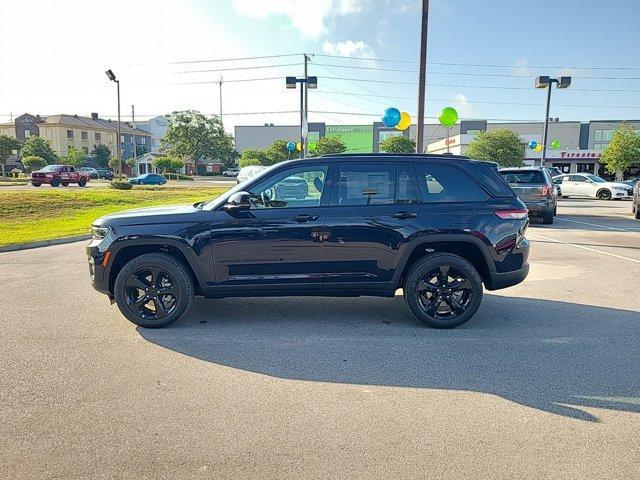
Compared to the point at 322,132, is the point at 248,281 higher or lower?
lower

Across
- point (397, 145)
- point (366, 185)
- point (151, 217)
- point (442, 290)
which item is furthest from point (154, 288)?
point (397, 145)

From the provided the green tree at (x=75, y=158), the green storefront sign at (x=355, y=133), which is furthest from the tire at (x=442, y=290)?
the green storefront sign at (x=355, y=133)

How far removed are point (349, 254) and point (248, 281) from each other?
3.70ft

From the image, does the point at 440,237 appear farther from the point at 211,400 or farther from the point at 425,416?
the point at 211,400

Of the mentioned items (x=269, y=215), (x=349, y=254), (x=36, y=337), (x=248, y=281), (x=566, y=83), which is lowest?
(x=36, y=337)

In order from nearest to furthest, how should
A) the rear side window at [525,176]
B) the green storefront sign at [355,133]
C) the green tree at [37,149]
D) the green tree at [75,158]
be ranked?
the rear side window at [525,176], the green tree at [37,149], the green tree at [75,158], the green storefront sign at [355,133]

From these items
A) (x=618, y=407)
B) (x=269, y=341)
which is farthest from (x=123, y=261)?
(x=618, y=407)

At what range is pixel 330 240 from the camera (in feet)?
16.1

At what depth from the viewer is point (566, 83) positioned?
24.1 metres

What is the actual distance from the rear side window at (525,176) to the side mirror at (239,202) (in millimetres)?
11783

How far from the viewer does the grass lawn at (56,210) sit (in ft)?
41.9

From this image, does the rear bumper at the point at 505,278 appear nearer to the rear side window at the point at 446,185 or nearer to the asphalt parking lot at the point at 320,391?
the asphalt parking lot at the point at 320,391

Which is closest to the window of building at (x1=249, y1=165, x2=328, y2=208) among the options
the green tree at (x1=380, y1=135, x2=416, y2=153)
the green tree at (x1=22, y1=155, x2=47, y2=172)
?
the green tree at (x1=380, y1=135, x2=416, y2=153)

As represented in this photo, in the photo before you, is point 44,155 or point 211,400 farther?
point 44,155
